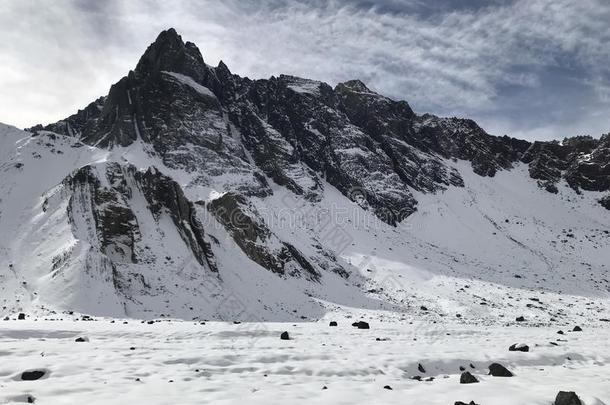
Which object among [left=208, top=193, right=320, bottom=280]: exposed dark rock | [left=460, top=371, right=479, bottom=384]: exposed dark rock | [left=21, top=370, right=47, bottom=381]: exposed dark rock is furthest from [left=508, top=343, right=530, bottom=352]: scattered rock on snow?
[left=208, top=193, right=320, bottom=280]: exposed dark rock

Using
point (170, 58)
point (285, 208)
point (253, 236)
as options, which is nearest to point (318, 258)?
point (253, 236)

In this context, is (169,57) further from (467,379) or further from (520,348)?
(467,379)

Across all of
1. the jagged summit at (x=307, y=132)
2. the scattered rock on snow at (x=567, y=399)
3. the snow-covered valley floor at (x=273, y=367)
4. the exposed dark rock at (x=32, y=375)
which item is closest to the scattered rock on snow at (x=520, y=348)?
the snow-covered valley floor at (x=273, y=367)

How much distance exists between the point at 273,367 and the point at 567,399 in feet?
27.4

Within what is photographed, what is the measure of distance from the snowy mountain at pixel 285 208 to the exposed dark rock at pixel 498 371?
2523 centimetres

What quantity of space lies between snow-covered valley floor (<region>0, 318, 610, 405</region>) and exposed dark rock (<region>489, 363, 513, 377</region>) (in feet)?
1.22

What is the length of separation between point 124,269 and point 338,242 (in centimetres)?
3889

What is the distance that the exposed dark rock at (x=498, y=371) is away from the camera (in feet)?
52.1

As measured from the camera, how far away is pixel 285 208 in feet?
255

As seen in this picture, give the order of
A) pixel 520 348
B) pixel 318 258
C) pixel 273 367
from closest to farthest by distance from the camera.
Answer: pixel 273 367 < pixel 520 348 < pixel 318 258

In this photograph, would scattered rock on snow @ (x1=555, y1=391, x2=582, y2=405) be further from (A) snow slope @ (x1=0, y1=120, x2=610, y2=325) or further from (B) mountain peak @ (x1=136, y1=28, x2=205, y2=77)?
(B) mountain peak @ (x1=136, y1=28, x2=205, y2=77)

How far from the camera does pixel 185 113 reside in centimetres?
9025

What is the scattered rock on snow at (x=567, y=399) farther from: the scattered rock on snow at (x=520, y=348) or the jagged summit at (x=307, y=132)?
the jagged summit at (x=307, y=132)

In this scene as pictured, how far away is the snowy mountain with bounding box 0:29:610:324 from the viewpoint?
130 ft
